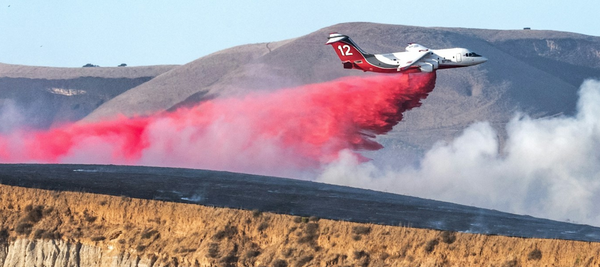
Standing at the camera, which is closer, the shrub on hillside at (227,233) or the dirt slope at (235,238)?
the dirt slope at (235,238)

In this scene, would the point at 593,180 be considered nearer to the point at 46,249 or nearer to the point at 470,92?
the point at 470,92

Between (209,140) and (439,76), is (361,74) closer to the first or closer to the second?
(209,140)

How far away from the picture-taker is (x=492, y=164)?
A: 124562 mm

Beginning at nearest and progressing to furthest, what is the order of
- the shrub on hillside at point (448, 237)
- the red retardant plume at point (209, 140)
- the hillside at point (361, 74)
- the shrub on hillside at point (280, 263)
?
the shrub on hillside at point (448, 237)
the shrub on hillside at point (280, 263)
the red retardant plume at point (209, 140)
the hillside at point (361, 74)

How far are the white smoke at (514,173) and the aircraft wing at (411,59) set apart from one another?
1486 inches

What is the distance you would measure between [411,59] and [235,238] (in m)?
34.3

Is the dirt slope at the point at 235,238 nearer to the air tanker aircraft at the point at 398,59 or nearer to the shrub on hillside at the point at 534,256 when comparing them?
the shrub on hillside at the point at 534,256

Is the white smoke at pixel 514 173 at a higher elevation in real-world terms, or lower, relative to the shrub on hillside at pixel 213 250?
lower

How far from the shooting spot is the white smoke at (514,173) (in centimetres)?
11475

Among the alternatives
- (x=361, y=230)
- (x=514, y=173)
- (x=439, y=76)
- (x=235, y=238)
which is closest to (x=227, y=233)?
(x=235, y=238)

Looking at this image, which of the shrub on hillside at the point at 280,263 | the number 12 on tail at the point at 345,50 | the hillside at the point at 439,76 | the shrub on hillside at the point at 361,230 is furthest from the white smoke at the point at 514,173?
the shrub on hillside at the point at 280,263

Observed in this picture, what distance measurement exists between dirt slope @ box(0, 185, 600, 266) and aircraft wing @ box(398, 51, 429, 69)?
3267 cm

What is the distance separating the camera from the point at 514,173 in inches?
4865

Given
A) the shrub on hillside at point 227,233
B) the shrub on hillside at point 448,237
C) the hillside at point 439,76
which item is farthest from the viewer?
the hillside at point 439,76
